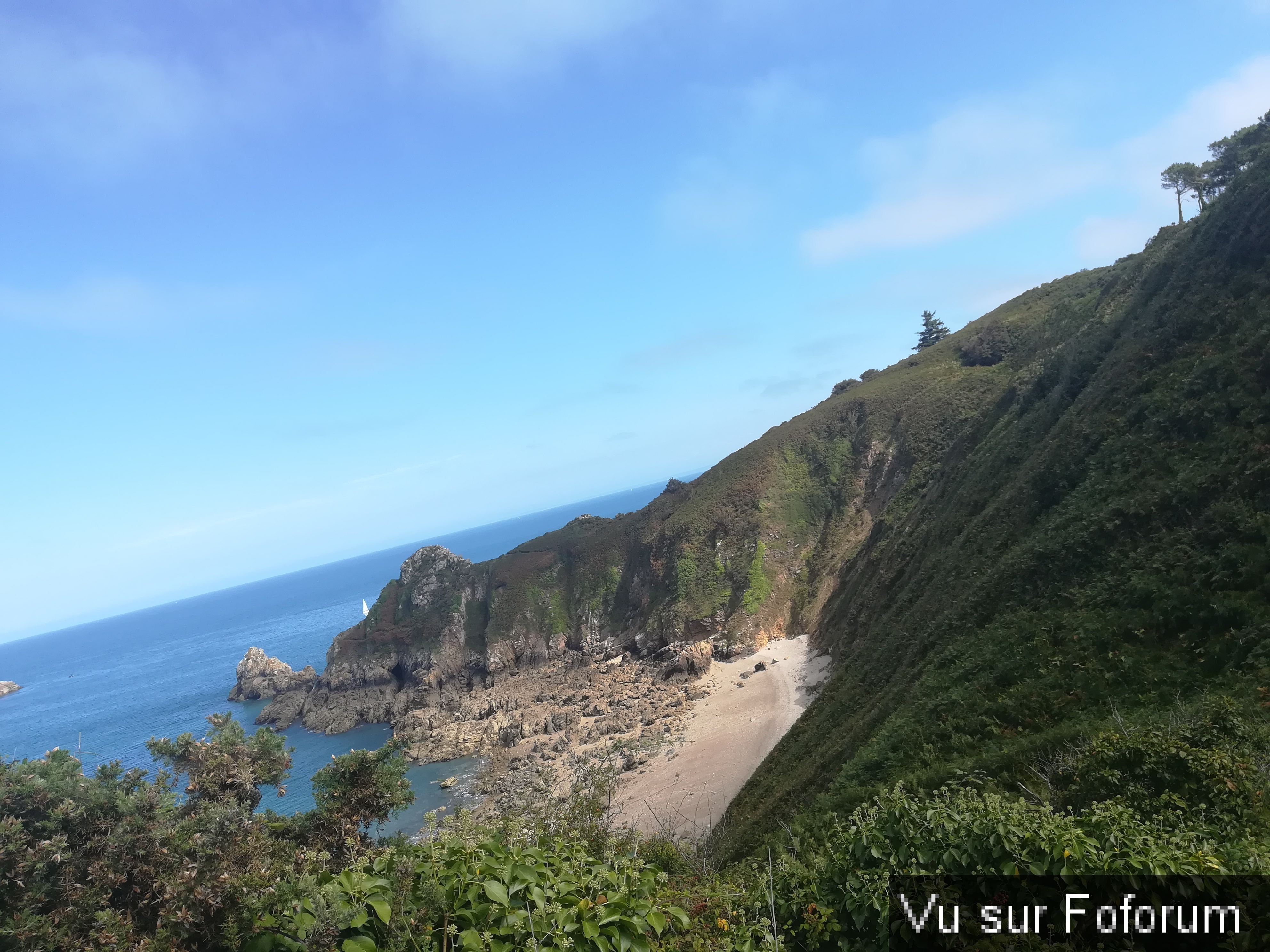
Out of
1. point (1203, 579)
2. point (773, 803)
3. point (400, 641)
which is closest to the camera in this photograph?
point (1203, 579)

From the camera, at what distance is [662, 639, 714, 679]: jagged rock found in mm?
60156

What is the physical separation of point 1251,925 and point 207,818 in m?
14.5

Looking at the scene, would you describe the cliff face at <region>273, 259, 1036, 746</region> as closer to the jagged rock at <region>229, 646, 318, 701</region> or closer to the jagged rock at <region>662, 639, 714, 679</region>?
the jagged rock at <region>662, 639, 714, 679</region>

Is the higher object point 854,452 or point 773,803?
point 854,452

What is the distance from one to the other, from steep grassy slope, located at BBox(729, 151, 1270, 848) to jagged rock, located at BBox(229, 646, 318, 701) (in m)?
76.3

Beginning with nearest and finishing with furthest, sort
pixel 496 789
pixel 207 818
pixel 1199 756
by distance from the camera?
pixel 1199 756 < pixel 207 818 < pixel 496 789

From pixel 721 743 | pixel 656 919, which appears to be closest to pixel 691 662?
pixel 721 743

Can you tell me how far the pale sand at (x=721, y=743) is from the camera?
1371 inches

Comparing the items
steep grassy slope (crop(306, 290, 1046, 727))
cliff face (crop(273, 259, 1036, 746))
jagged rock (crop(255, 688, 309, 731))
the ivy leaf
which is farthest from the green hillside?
jagged rock (crop(255, 688, 309, 731))

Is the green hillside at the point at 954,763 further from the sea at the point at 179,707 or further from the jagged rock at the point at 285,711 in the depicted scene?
the jagged rock at the point at 285,711

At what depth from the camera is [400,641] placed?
78062 millimetres

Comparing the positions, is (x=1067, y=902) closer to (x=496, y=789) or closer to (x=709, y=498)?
(x=496, y=789)

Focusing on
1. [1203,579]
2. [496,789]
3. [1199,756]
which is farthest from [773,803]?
[496,789]

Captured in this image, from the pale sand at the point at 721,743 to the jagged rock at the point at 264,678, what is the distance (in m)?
59.9
